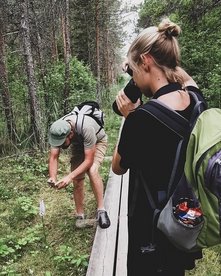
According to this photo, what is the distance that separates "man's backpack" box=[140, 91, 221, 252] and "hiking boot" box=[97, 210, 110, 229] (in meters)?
2.72

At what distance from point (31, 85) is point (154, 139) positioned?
23.4 feet

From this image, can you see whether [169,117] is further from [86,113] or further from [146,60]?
[86,113]

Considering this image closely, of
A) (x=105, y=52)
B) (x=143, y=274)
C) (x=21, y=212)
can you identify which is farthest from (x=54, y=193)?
(x=105, y=52)

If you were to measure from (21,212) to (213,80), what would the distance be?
6.18m

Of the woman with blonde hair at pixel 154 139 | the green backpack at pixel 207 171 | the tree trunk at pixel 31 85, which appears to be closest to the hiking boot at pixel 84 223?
the woman with blonde hair at pixel 154 139

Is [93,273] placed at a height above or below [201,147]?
below

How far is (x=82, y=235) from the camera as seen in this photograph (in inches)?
192

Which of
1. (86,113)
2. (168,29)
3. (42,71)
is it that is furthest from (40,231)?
(42,71)

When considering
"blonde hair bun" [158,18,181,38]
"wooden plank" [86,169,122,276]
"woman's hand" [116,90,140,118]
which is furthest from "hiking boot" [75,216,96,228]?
"blonde hair bun" [158,18,181,38]

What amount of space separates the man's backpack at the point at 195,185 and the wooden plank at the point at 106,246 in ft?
6.41

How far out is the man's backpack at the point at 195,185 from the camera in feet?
5.00

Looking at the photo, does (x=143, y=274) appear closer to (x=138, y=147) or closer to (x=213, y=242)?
(x=213, y=242)

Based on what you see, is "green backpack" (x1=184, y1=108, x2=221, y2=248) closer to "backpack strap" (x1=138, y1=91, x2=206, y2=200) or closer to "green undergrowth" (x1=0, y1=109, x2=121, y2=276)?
"backpack strap" (x1=138, y1=91, x2=206, y2=200)

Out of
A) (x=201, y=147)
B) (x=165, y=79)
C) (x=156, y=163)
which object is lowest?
(x=156, y=163)
